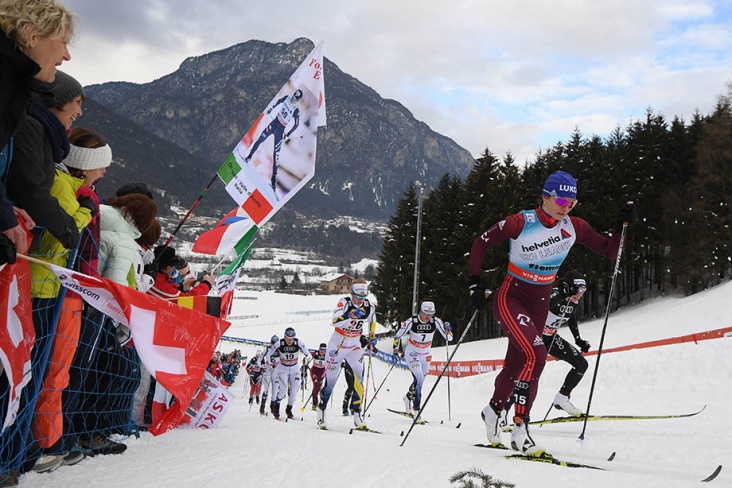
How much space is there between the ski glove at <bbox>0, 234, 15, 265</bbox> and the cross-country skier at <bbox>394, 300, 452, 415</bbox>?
9.37 metres

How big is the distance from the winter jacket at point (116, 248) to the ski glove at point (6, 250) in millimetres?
1341

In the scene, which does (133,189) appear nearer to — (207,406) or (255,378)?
(207,406)

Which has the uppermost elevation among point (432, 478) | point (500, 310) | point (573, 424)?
point (500, 310)

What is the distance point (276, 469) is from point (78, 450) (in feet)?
3.97

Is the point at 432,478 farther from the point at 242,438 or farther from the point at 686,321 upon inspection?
the point at 686,321

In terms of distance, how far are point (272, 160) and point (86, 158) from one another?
3.21 m

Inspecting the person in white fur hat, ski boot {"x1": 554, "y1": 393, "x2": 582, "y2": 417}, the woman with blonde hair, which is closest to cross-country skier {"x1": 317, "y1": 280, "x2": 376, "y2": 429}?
ski boot {"x1": 554, "y1": 393, "x2": 582, "y2": 417}

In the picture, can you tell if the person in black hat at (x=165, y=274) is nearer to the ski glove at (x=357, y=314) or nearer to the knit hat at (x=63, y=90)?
the knit hat at (x=63, y=90)

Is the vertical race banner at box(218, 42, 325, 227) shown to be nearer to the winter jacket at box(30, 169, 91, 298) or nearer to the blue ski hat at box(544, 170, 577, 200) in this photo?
the blue ski hat at box(544, 170, 577, 200)

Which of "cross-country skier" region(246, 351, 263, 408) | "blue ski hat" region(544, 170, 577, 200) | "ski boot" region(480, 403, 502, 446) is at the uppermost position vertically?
"blue ski hat" region(544, 170, 577, 200)

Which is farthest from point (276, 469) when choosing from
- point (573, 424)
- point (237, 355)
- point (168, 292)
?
point (237, 355)

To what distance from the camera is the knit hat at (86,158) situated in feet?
12.2

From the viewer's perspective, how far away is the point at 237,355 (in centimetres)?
3509

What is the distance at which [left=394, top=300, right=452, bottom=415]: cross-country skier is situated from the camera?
11227 millimetres
